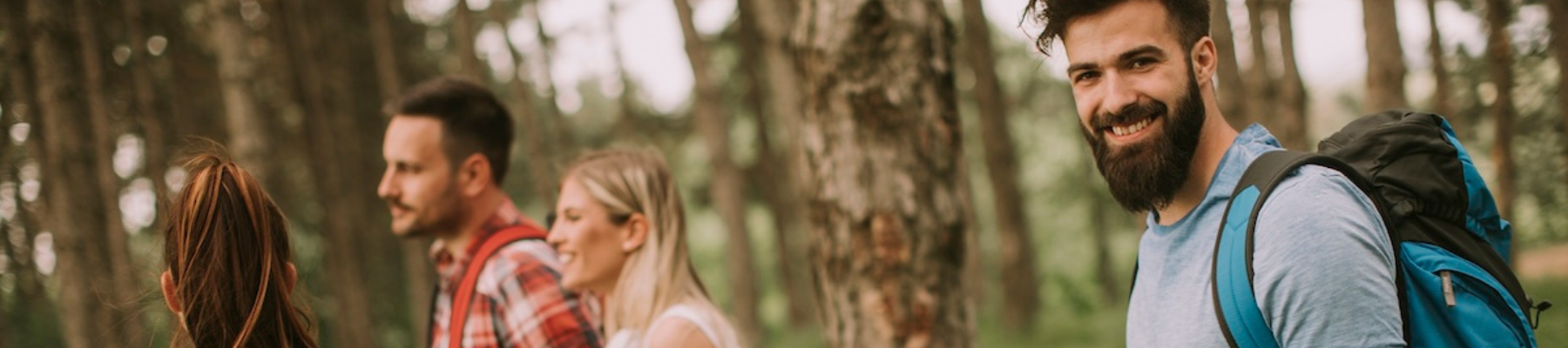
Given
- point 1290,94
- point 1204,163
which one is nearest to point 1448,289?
point 1204,163

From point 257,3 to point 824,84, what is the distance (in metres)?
14.2

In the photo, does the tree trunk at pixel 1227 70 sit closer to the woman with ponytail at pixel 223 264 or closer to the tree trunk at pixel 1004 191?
the tree trunk at pixel 1004 191

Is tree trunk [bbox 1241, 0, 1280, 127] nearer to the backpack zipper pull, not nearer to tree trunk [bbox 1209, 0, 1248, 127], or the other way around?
tree trunk [bbox 1209, 0, 1248, 127]

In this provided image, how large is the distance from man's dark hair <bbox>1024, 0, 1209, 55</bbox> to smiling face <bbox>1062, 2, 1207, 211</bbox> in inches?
0.5

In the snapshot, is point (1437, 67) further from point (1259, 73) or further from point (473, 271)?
point (473, 271)

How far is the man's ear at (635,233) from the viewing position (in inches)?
Answer: 151

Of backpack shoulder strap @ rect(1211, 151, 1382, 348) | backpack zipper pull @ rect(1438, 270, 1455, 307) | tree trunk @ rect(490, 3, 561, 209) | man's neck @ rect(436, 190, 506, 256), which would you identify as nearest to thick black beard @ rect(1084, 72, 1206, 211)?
backpack shoulder strap @ rect(1211, 151, 1382, 348)

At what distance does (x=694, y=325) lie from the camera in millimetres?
3541

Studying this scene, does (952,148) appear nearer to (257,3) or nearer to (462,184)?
(462,184)

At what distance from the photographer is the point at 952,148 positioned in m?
4.59

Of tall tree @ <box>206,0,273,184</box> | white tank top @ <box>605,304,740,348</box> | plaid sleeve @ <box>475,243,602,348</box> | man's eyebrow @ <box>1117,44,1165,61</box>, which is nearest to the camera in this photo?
man's eyebrow @ <box>1117,44,1165,61</box>

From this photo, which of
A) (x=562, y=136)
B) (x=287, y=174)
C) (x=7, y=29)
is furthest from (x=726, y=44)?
(x=7, y=29)

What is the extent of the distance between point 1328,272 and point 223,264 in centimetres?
216

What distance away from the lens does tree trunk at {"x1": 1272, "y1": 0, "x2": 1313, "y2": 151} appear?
11.5 meters
